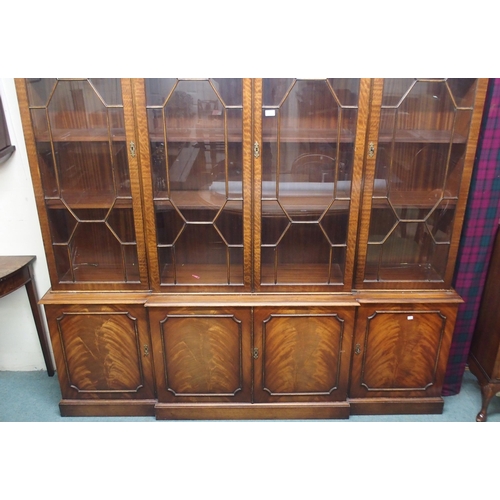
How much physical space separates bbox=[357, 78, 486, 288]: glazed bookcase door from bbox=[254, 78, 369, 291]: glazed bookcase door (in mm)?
69

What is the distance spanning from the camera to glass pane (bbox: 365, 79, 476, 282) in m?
1.65

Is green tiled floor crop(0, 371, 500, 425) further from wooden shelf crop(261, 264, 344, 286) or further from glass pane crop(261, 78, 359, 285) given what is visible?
glass pane crop(261, 78, 359, 285)

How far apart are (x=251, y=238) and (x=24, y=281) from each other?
1068mm

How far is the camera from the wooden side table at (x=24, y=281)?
1.91m

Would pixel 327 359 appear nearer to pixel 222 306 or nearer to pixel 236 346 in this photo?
pixel 236 346

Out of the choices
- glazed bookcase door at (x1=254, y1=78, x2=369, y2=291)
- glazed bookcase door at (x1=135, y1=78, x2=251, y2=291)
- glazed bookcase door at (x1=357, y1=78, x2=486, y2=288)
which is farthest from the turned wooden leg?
glazed bookcase door at (x1=135, y1=78, x2=251, y2=291)

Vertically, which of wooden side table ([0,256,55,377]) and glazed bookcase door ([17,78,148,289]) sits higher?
Answer: glazed bookcase door ([17,78,148,289])

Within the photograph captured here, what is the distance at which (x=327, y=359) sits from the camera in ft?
6.39

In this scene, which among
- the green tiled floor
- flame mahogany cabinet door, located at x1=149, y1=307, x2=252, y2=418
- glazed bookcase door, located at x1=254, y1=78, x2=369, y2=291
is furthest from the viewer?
the green tiled floor

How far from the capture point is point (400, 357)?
6.44ft

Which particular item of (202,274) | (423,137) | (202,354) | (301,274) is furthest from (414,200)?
(202,354)

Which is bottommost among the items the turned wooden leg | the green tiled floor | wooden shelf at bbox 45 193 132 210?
the green tiled floor

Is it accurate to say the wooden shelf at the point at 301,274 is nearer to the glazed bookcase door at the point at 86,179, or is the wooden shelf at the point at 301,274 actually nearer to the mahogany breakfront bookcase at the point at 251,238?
the mahogany breakfront bookcase at the point at 251,238

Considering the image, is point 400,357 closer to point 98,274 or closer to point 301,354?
point 301,354
